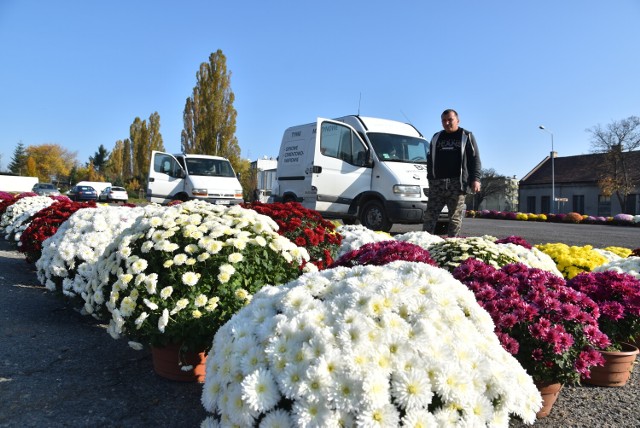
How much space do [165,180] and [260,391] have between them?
53.9 feet

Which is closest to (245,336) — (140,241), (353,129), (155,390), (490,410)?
(490,410)

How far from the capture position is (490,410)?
5.37 ft

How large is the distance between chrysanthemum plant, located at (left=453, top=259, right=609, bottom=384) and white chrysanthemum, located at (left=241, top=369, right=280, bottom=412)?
135 centimetres

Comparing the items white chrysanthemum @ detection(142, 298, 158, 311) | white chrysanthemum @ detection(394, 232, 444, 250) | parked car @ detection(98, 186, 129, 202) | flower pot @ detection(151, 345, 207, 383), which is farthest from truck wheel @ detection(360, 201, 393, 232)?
parked car @ detection(98, 186, 129, 202)

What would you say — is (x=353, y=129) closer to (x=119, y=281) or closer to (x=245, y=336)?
(x=119, y=281)

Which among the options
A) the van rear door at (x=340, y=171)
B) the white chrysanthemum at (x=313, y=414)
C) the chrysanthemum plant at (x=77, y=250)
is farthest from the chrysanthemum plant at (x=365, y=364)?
the van rear door at (x=340, y=171)

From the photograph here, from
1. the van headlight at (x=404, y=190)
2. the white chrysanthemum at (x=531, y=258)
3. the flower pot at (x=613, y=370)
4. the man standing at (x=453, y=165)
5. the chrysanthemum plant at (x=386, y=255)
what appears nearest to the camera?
the flower pot at (x=613, y=370)

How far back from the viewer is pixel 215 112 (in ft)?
121

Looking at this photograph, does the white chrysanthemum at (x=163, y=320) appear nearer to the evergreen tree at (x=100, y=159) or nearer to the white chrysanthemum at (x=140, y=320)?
the white chrysanthemum at (x=140, y=320)

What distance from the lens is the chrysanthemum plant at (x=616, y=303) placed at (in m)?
3.04

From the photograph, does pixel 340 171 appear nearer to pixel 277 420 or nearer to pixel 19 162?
pixel 277 420

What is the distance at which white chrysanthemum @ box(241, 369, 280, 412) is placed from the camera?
1564 mm

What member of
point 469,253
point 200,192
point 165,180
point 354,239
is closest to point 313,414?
point 469,253

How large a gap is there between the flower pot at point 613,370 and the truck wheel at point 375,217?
7.27 meters
